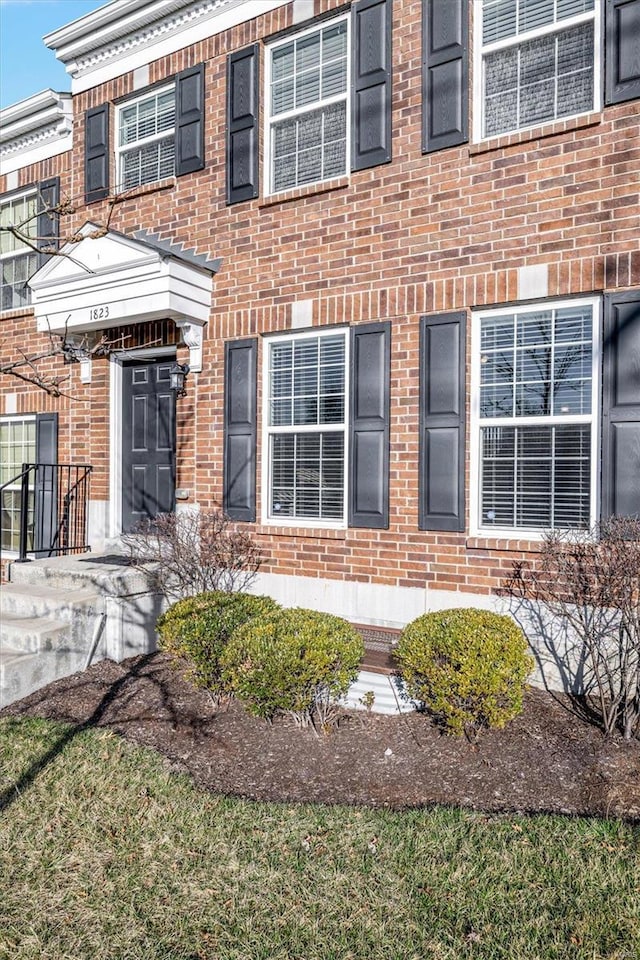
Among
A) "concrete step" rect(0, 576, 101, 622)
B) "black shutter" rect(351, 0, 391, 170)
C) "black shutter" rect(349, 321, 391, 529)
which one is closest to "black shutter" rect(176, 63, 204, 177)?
"black shutter" rect(351, 0, 391, 170)

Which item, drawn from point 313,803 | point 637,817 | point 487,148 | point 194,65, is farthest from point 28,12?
point 637,817

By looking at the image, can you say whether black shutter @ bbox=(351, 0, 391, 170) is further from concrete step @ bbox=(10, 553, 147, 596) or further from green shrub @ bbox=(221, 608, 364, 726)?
concrete step @ bbox=(10, 553, 147, 596)

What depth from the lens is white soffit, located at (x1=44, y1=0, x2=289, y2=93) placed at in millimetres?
7035

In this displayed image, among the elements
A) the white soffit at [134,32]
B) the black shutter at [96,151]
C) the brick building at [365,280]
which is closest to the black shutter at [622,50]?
the brick building at [365,280]

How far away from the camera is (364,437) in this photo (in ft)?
19.9

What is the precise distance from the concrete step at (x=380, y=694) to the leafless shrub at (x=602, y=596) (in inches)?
49.4

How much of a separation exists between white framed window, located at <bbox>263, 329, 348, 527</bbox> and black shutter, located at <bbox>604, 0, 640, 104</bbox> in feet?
9.38

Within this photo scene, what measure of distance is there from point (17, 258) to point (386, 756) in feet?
28.4

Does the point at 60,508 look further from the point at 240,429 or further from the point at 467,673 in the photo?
the point at 467,673

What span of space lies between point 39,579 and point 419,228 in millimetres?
4978

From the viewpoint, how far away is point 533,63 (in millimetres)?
5453

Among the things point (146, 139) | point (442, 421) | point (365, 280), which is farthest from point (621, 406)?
point (146, 139)

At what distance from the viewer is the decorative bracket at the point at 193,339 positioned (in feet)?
23.1

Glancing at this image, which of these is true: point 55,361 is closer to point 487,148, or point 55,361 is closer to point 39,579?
point 39,579
